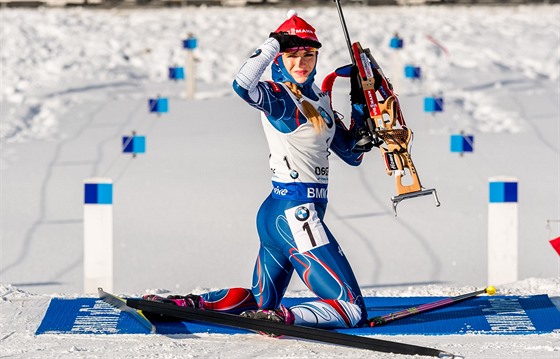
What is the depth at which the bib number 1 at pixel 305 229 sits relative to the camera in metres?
7.24

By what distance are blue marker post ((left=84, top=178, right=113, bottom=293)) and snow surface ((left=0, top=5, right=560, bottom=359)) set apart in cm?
35

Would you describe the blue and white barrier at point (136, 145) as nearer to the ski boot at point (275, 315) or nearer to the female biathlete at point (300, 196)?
the female biathlete at point (300, 196)

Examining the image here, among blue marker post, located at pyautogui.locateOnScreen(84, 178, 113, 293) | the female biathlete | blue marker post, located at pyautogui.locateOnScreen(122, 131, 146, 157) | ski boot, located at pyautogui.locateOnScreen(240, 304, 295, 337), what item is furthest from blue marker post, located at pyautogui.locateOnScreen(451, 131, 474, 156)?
ski boot, located at pyautogui.locateOnScreen(240, 304, 295, 337)

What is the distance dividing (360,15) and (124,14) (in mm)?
3710

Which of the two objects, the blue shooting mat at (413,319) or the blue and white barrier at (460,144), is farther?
the blue and white barrier at (460,144)

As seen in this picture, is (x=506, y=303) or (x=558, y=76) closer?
(x=506, y=303)

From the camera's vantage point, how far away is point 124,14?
73.5 ft

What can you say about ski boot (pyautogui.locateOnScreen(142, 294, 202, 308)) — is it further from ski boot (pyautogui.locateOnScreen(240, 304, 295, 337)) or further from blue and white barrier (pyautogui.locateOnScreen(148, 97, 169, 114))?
blue and white barrier (pyautogui.locateOnScreen(148, 97, 169, 114))

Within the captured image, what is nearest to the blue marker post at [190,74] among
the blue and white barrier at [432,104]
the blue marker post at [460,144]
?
the blue and white barrier at [432,104]

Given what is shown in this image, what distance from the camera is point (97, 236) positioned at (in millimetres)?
8867

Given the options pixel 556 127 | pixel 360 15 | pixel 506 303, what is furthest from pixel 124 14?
pixel 506 303

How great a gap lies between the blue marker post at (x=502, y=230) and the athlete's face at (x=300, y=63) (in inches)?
74.9

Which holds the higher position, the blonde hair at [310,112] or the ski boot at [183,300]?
the blonde hair at [310,112]

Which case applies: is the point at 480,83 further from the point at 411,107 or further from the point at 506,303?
the point at 506,303
